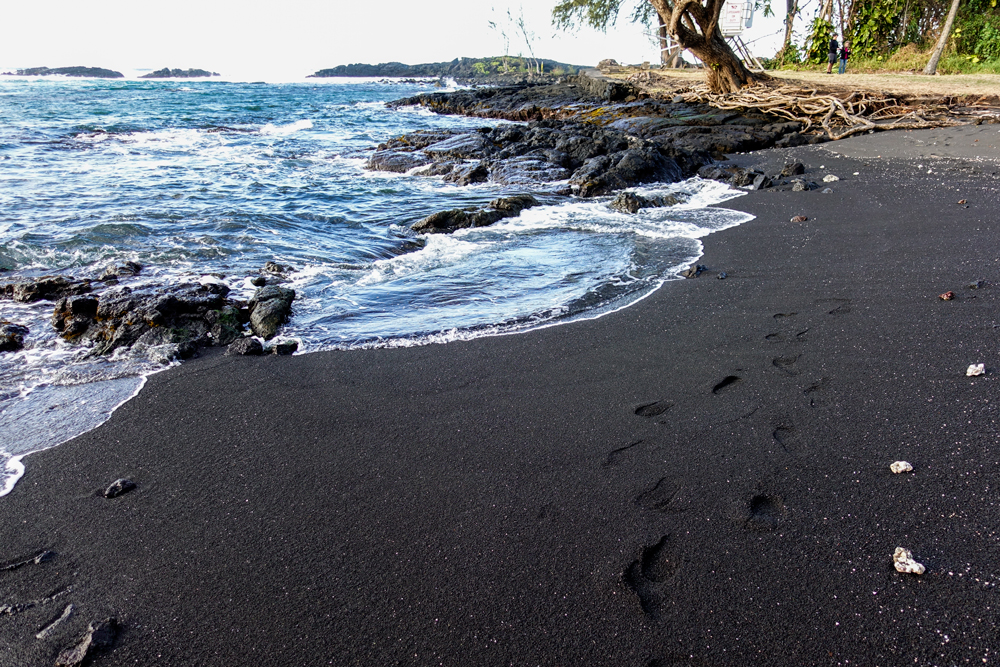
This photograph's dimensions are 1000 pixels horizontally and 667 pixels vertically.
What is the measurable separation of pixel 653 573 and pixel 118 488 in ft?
8.03

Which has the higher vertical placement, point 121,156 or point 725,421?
point 121,156

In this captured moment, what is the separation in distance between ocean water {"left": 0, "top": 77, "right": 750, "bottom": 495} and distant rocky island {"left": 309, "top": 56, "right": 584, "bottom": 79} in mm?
67152

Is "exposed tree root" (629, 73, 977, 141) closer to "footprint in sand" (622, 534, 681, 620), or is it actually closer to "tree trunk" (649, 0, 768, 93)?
"tree trunk" (649, 0, 768, 93)

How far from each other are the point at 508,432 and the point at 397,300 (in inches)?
108

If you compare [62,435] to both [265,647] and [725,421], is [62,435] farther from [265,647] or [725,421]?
[725,421]

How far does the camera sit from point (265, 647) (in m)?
1.93

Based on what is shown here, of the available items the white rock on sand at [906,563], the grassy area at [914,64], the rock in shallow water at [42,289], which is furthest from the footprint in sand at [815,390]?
the grassy area at [914,64]

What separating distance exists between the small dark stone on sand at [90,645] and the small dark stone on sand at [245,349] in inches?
93.3

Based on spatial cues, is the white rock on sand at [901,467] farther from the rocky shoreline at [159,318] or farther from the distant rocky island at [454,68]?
the distant rocky island at [454,68]

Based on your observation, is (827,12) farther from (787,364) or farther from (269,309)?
(269,309)

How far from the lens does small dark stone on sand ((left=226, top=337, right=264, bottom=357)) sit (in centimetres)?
419

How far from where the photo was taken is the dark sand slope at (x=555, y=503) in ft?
6.31

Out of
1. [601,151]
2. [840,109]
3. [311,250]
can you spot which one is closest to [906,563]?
[311,250]

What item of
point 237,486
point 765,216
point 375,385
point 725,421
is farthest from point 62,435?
point 765,216
